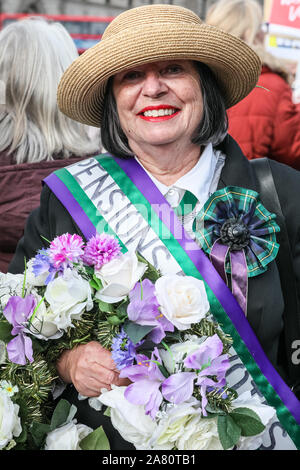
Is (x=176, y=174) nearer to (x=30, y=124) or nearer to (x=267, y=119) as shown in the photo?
(x=30, y=124)

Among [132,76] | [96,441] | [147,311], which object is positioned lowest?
[96,441]

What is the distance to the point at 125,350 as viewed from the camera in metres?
1.49

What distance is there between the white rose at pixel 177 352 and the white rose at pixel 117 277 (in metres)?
0.19

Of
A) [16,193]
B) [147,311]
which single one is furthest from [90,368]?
[16,193]

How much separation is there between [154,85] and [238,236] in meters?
0.58

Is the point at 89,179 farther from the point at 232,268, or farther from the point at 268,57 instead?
the point at 268,57

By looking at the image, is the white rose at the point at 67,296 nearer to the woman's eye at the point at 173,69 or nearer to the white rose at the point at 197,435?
the white rose at the point at 197,435

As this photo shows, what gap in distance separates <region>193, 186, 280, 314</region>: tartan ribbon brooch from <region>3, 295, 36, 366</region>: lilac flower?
2.18ft

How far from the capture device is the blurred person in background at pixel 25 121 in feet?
7.73

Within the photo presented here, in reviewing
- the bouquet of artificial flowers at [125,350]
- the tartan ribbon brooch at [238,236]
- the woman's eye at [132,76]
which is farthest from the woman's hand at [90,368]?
the woman's eye at [132,76]

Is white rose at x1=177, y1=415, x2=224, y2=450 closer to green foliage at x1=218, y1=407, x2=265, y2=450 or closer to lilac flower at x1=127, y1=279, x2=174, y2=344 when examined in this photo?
green foliage at x1=218, y1=407, x2=265, y2=450

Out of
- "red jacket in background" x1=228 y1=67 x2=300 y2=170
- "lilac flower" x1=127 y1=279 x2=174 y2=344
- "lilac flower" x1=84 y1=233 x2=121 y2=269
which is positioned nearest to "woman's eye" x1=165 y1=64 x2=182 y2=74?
"lilac flower" x1=84 y1=233 x2=121 y2=269

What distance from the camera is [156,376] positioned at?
142 cm

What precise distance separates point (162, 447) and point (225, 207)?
2.76 feet
